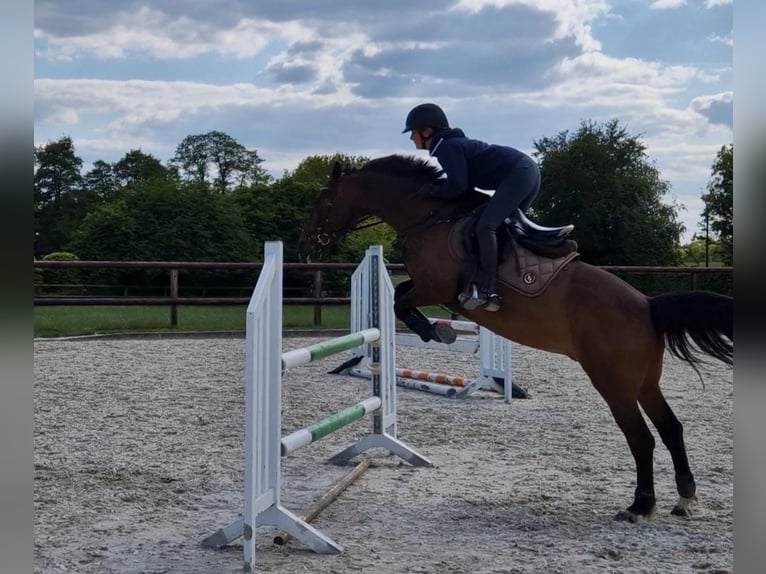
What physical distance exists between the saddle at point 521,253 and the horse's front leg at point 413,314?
0.34 meters

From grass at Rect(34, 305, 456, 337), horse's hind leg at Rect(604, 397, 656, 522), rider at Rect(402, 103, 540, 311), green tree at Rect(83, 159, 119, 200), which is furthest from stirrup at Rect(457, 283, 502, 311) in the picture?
green tree at Rect(83, 159, 119, 200)

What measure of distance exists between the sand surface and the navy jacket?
1.61 meters

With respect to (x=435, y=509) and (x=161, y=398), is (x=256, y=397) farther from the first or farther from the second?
(x=161, y=398)

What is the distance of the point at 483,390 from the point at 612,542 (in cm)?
405

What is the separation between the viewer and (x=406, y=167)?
158 inches

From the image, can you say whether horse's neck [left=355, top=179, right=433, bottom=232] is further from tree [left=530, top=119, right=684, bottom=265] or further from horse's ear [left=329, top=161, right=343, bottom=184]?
tree [left=530, top=119, right=684, bottom=265]

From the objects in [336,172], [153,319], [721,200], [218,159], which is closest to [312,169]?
[218,159]

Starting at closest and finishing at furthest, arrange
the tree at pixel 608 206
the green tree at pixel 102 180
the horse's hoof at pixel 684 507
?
the horse's hoof at pixel 684 507 → the tree at pixel 608 206 → the green tree at pixel 102 180

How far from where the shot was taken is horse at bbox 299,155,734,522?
345 centimetres

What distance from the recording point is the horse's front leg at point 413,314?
3.86 meters

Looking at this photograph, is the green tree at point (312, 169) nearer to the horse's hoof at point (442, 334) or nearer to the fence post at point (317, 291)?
the fence post at point (317, 291)

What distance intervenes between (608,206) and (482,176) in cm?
1521

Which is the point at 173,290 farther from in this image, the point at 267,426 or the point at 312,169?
the point at 312,169

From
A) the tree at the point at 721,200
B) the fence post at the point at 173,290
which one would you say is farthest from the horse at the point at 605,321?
the fence post at the point at 173,290
